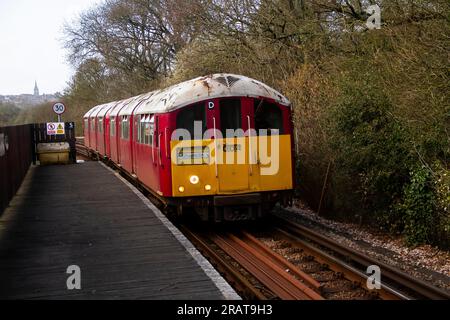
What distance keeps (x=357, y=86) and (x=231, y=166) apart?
137 inches

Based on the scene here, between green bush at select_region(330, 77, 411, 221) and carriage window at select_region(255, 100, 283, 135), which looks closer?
carriage window at select_region(255, 100, 283, 135)

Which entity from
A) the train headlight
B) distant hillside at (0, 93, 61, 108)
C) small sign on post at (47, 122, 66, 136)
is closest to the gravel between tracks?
the train headlight

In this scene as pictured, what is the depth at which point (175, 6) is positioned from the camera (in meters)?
25.9

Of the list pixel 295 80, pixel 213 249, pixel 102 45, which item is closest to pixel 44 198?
pixel 213 249

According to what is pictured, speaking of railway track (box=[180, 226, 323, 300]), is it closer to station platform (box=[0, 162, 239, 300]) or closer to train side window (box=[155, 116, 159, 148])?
station platform (box=[0, 162, 239, 300])

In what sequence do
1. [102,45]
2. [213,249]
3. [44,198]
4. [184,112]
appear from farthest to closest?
[102,45], [44,198], [184,112], [213,249]

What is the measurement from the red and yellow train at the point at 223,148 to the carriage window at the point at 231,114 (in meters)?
0.01

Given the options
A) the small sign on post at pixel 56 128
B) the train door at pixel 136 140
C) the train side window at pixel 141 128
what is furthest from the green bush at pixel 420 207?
the small sign on post at pixel 56 128

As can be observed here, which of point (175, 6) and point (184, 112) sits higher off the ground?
point (175, 6)

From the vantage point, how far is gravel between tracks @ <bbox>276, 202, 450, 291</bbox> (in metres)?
8.72

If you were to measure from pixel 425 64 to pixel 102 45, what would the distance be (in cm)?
3346

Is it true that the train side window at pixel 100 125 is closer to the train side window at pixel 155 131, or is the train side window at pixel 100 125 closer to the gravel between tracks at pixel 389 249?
the gravel between tracks at pixel 389 249

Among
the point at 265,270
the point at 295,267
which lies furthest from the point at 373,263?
the point at 265,270

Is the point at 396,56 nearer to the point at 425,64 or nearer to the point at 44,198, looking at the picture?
the point at 425,64
